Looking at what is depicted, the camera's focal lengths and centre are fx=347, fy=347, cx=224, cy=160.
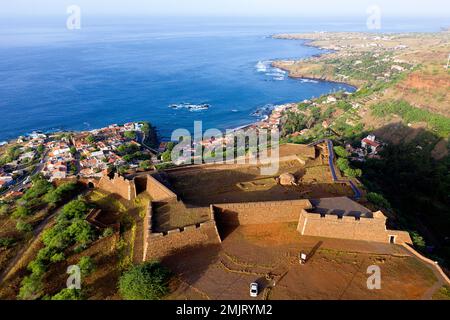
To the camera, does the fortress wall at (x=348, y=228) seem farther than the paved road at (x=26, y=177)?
No

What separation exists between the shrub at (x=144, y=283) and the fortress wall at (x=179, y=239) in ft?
3.38

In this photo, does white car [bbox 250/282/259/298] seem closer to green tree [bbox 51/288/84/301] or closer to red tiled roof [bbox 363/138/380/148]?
green tree [bbox 51/288/84/301]

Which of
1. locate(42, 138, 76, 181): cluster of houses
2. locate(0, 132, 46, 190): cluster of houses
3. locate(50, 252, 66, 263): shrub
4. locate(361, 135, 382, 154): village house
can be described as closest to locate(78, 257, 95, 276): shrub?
locate(50, 252, 66, 263): shrub

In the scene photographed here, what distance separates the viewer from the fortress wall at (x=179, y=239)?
13.7 m

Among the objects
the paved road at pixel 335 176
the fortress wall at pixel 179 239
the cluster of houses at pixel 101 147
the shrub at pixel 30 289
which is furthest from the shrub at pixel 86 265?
the cluster of houses at pixel 101 147

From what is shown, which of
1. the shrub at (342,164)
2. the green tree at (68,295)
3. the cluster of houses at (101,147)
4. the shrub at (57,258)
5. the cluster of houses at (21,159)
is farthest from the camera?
the cluster of houses at (101,147)

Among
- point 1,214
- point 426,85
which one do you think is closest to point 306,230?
point 1,214

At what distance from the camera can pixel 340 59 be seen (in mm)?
102062

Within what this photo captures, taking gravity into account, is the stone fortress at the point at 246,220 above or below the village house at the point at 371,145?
above

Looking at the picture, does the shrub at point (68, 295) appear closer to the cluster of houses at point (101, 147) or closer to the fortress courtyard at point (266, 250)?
the fortress courtyard at point (266, 250)

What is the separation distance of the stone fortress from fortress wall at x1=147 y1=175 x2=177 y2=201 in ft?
0.17

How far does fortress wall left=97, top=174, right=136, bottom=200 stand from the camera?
1839cm

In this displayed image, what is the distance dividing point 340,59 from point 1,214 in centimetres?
9998

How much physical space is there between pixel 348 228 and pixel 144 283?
8.95m
